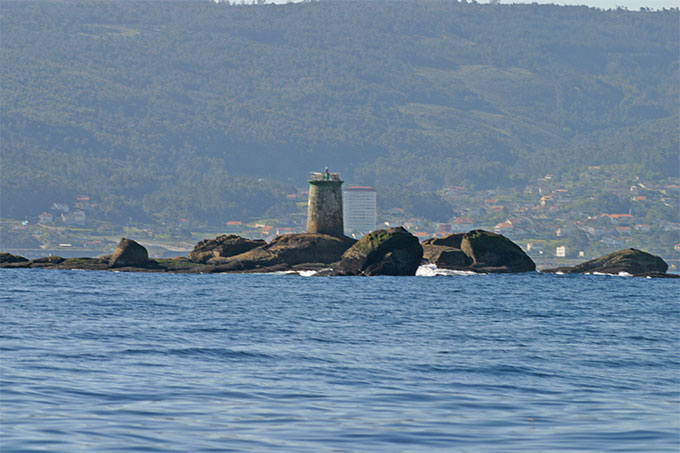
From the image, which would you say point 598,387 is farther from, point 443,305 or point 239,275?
point 239,275

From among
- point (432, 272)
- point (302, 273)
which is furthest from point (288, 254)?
point (432, 272)

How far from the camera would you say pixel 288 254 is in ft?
264

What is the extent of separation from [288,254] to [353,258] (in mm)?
8200

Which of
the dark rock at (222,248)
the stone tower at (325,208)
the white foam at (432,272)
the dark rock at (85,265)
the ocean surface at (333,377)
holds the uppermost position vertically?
the stone tower at (325,208)

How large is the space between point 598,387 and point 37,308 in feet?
76.9

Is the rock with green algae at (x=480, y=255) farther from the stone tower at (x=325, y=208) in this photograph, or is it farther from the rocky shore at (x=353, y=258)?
the stone tower at (x=325, y=208)

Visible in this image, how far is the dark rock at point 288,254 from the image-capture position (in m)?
79.3

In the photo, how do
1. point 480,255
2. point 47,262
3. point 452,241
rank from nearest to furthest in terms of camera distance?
1. point 480,255
2. point 452,241
3. point 47,262

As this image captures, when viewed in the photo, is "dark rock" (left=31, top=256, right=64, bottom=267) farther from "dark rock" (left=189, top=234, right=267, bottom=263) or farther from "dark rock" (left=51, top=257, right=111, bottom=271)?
"dark rock" (left=189, top=234, right=267, bottom=263)

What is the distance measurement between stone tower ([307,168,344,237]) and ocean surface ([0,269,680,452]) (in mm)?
41586

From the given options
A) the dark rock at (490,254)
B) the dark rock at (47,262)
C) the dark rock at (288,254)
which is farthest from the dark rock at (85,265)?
the dark rock at (490,254)

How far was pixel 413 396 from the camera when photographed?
19125mm

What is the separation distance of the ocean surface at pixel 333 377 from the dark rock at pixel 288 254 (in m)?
34.4

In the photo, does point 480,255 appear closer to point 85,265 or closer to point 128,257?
point 128,257
